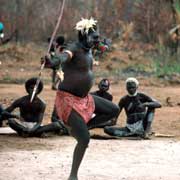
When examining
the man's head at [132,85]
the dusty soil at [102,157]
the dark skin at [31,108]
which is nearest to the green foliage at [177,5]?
the dusty soil at [102,157]

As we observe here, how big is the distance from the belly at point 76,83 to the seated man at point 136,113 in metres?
3.26

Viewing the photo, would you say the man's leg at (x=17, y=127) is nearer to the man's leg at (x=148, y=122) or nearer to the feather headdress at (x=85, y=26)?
the man's leg at (x=148, y=122)

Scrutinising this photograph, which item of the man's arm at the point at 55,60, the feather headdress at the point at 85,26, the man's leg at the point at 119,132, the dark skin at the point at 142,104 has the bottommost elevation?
the man's leg at the point at 119,132

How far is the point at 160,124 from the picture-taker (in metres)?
11.6

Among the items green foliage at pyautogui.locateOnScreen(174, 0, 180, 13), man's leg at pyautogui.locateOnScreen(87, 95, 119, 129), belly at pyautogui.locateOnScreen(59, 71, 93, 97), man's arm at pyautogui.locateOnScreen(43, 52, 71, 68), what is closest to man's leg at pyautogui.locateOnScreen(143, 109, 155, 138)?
man's leg at pyautogui.locateOnScreen(87, 95, 119, 129)

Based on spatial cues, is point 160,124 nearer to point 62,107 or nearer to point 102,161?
point 102,161

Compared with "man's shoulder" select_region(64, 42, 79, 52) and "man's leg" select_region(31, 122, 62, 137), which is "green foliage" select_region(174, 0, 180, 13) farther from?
"man's shoulder" select_region(64, 42, 79, 52)

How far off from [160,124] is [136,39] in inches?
517

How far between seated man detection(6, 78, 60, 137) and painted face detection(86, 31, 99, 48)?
10.1 feet

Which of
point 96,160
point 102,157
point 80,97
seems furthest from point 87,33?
point 102,157

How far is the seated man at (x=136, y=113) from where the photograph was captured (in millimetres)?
9727

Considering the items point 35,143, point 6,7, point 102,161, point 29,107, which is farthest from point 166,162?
point 6,7

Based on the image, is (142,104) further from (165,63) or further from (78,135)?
(165,63)

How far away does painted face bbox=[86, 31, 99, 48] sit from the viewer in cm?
652
